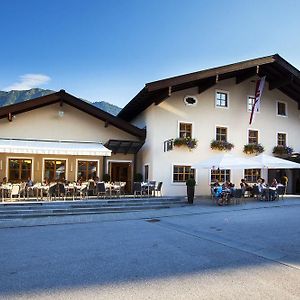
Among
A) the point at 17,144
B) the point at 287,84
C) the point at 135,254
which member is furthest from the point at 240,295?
the point at 287,84

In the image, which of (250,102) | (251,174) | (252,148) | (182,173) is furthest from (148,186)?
(250,102)

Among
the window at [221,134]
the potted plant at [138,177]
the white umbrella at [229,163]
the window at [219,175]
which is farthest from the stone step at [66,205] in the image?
the window at [221,134]

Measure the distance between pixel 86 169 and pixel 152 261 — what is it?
44.7ft

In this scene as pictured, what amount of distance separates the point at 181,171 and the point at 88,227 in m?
10.2

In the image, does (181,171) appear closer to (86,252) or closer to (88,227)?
(88,227)

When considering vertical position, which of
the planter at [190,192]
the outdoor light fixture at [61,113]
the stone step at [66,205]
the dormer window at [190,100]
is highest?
the dormer window at [190,100]

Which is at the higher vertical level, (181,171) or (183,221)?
(181,171)

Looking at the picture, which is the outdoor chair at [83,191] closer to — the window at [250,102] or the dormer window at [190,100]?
the dormer window at [190,100]

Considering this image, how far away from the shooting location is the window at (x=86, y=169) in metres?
19.5

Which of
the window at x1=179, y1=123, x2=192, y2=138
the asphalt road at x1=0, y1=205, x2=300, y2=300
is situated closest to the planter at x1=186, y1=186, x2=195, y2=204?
the window at x1=179, y1=123, x2=192, y2=138

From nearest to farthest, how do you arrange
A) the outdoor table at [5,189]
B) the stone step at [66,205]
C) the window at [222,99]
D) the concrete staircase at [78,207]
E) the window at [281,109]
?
the concrete staircase at [78,207]
the stone step at [66,205]
the outdoor table at [5,189]
the window at [222,99]
the window at [281,109]

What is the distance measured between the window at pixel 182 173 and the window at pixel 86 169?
464 centimetres

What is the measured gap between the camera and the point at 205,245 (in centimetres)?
802

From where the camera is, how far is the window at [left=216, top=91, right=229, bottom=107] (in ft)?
70.8
